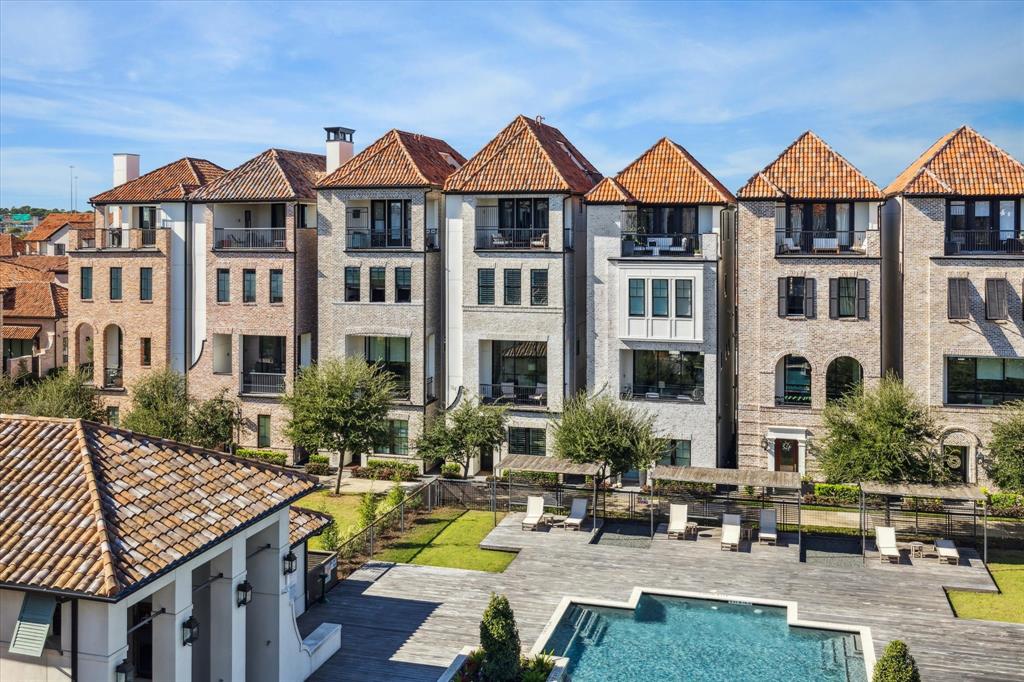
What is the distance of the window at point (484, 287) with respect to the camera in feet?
138

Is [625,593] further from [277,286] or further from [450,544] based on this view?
[277,286]

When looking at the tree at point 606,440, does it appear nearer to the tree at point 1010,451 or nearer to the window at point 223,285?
the tree at point 1010,451

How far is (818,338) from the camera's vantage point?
3894cm

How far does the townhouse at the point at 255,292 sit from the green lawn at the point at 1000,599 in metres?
28.6

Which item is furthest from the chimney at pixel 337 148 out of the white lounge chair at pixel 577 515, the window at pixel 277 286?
the white lounge chair at pixel 577 515

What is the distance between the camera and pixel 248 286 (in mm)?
45188

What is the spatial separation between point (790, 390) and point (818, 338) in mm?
2480

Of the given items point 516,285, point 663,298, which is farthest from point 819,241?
point 516,285

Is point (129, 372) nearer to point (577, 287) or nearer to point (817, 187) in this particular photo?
point (577, 287)

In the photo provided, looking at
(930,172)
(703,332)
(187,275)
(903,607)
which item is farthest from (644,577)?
(187,275)

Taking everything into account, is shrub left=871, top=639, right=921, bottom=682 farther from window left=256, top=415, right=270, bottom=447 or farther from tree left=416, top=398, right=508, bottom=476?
window left=256, top=415, right=270, bottom=447

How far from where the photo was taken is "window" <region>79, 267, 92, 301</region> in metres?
47.6

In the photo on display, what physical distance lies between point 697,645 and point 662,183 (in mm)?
21770

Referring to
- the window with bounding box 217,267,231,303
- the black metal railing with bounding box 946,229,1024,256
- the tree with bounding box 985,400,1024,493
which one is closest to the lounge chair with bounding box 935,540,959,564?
the tree with bounding box 985,400,1024,493
